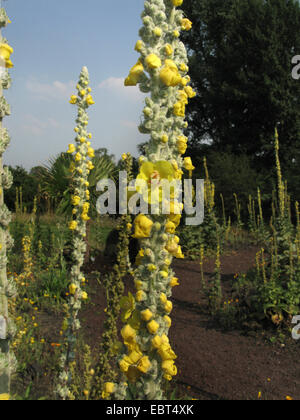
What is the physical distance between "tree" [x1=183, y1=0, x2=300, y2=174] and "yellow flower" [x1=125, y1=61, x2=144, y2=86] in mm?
18334

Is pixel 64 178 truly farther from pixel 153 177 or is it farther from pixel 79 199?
pixel 153 177

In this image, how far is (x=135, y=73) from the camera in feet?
4.73

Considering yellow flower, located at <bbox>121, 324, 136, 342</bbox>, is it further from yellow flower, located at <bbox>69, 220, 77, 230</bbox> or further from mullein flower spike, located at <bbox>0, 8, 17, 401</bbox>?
yellow flower, located at <bbox>69, 220, 77, 230</bbox>

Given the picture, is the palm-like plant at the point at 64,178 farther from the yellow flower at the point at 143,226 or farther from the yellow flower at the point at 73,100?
the yellow flower at the point at 143,226

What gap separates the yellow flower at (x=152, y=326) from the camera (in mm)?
1312

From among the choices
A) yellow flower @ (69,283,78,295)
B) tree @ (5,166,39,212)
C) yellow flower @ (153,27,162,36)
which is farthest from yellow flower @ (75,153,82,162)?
tree @ (5,166,39,212)

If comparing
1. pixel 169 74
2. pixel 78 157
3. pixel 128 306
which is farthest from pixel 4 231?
pixel 78 157

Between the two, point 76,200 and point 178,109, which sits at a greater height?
point 178,109

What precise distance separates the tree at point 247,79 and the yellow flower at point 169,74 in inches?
723

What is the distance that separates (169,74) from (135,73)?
17 centimetres

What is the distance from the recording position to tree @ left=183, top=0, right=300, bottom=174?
19.6 metres

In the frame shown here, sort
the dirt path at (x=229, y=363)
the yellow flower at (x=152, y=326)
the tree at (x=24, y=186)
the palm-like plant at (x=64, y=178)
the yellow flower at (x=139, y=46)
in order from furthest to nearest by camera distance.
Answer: the tree at (x=24, y=186) < the palm-like plant at (x=64, y=178) < the dirt path at (x=229, y=363) < the yellow flower at (x=139, y=46) < the yellow flower at (x=152, y=326)

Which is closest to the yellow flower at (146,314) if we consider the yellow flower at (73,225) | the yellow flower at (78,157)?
the yellow flower at (73,225)
